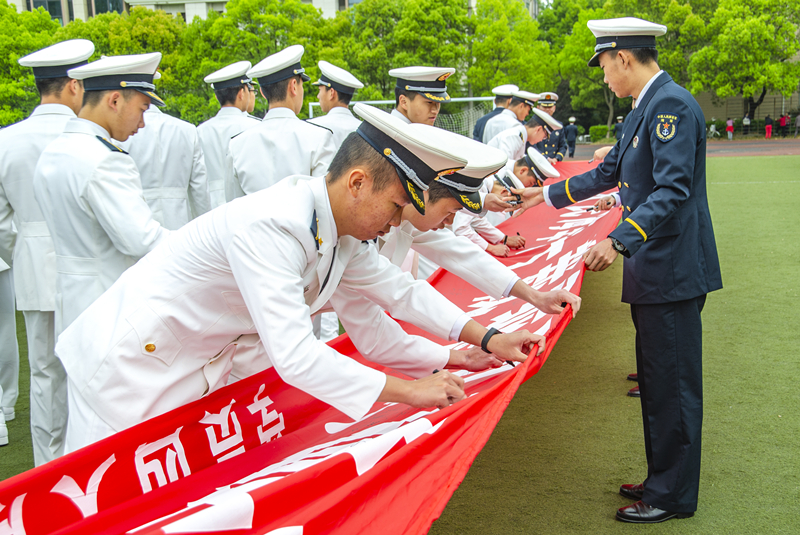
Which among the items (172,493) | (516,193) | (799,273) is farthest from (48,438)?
(799,273)

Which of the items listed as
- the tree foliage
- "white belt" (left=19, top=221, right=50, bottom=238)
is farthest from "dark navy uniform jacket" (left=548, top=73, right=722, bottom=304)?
the tree foliage

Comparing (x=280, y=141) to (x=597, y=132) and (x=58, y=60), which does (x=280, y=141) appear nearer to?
(x=58, y=60)

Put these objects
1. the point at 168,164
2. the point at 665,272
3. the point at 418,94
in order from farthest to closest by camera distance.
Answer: the point at 168,164 → the point at 418,94 → the point at 665,272

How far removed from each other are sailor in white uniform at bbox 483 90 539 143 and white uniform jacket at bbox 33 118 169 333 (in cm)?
599

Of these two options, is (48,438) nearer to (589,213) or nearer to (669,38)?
(589,213)

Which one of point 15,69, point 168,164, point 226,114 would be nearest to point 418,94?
point 168,164

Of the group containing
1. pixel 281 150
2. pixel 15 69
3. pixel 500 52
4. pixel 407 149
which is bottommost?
pixel 281 150

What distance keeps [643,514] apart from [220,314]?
6.33ft

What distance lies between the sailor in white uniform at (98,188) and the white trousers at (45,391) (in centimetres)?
52

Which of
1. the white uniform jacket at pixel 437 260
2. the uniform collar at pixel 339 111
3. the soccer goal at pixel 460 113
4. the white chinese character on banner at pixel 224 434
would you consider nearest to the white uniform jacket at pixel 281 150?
the uniform collar at pixel 339 111

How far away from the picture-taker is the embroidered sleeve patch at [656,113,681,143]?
8.16ft

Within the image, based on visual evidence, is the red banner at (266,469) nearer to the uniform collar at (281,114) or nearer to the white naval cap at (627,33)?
the white naval cap at (627,33)

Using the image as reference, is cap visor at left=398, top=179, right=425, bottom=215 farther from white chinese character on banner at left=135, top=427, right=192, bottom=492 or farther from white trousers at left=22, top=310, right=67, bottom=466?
white trousers at left=22, top=310, right=67, bottom=466

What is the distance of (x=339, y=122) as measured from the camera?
4973mm
